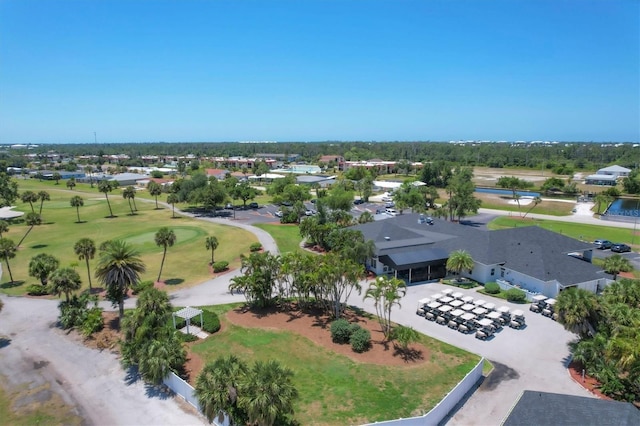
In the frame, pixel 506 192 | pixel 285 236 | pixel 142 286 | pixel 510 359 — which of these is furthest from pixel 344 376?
pixel 506 192

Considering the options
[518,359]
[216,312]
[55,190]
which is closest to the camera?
[518,359]

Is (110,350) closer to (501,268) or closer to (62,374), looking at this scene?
(62,374)

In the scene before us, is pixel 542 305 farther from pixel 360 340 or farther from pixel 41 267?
pixel 41 267

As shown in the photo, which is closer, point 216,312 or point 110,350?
point 110,350

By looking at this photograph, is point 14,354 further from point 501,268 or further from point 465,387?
point 501,268

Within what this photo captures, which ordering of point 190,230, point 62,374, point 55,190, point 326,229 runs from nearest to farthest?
1. point 62,374
2. point 326,229
3. point 190,230
4. point 55,190

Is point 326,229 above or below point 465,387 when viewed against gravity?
above

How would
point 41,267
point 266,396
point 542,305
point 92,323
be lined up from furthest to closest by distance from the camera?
point 41,267
point 542,305
point 92,323
point 266,396

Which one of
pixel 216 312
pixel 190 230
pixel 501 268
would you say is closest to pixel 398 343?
pixel 216 312
